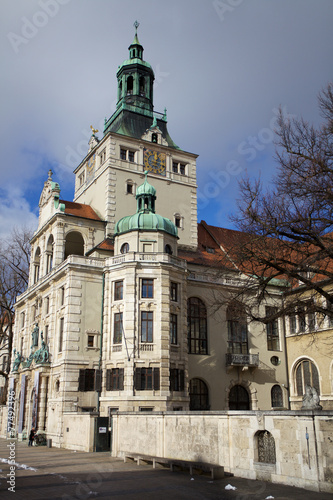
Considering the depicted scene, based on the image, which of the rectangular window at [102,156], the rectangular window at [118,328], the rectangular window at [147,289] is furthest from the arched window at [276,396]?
the rectangular window at [102,156]

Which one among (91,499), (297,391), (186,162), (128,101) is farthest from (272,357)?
(91,499)

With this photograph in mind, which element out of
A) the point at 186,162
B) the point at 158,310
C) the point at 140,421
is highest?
the point at 186,162

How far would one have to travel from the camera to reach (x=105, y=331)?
106ft

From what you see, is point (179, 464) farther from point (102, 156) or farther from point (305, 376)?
point (102, 156)

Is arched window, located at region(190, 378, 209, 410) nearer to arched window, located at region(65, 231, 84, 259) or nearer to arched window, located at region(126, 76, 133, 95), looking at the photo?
arched window, located at region(65, 231, 84, 259)

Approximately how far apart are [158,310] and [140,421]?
10654 millimetres

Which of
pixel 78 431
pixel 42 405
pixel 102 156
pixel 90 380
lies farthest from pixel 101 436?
pixel 102 156

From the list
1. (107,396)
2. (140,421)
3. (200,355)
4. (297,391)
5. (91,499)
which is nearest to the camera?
(91,499)

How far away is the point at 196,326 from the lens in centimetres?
3634

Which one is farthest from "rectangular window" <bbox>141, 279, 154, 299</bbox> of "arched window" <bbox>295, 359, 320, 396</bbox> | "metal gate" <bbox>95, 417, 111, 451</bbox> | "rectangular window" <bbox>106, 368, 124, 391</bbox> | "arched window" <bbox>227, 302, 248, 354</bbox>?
"arched window" <bbox>295, 359, 320, 396</bbox>

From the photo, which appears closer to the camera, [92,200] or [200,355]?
[200,355]

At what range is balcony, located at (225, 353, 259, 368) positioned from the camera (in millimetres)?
36312

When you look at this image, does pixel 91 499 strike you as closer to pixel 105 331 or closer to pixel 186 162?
pixel 105 331

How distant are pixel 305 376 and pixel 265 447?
79.5 ft
